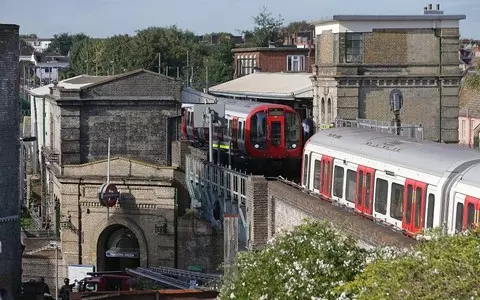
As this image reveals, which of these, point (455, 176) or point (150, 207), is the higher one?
point (455, 176)

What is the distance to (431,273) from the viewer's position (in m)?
12.2

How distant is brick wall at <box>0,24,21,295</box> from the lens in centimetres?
3734

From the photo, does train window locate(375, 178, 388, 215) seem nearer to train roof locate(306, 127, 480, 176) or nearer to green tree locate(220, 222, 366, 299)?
train roof locate(306, 127, 480, 176)

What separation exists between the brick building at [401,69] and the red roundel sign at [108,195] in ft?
25.7

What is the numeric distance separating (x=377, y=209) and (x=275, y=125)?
15.2 metres

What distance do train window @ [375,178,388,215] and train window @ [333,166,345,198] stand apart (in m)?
2.86

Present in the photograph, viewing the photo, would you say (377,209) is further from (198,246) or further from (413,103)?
(413,103)

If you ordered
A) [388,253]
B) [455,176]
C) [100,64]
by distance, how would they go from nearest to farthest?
[388,253]
[455,176]
[100,64]

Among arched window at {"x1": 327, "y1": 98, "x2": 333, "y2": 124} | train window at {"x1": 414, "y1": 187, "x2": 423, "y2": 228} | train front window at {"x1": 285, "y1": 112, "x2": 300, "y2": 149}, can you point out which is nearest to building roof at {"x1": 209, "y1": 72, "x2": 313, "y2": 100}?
arched window at {"x1": 327, "y1": 98, "x2": 333, "y2": 124}

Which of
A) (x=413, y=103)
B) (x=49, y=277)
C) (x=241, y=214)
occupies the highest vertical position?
(x=413, y=103)

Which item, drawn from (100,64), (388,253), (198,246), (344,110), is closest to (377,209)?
(388,253)

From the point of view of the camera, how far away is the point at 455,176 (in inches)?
797

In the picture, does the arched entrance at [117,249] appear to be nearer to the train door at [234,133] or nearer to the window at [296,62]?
the train door at [234,133]

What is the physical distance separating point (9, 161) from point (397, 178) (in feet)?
57.8
